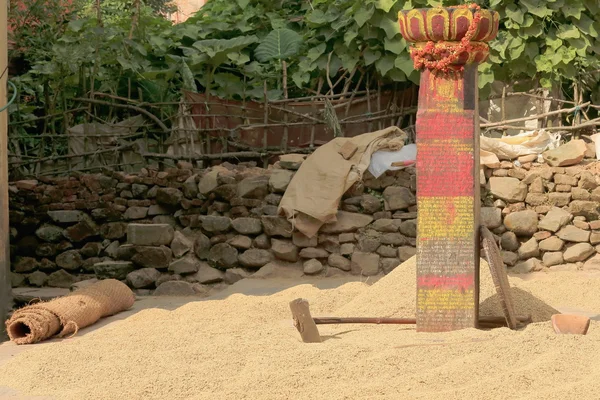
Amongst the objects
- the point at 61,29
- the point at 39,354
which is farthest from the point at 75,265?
the point at 39,354

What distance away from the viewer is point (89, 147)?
11406 mm

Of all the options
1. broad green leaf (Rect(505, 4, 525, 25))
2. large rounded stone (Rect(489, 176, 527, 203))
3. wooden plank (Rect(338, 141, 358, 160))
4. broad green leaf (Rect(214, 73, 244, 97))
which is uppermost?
broad green leaf (Rect(505, 4, 525, 25))

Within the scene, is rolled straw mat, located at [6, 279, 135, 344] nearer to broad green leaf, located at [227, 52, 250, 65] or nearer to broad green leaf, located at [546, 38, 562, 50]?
broad green leaf, located at [227, 52, 250, 65]

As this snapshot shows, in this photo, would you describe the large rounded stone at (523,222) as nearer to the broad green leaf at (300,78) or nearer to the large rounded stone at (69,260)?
the broad green leaf at (300,78)

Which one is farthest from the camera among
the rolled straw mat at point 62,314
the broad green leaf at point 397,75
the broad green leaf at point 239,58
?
the broad green leaf at point 239,58

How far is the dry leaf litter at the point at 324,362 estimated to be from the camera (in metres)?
5.06

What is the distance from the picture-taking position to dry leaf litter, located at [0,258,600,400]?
5.06 meters

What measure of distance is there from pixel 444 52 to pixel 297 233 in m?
3.96

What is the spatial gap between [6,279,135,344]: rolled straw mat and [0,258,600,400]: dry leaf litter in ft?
0.93

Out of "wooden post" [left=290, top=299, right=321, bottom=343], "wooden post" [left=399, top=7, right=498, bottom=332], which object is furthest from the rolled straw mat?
"wooden post" [left=399, top=7, right=498, bottom=332]

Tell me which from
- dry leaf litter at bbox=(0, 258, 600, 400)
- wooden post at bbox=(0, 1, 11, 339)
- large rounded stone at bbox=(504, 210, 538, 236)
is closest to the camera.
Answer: dry leaf litter at bbox=(0, 258, 600, 400)

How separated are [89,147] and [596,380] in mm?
7655

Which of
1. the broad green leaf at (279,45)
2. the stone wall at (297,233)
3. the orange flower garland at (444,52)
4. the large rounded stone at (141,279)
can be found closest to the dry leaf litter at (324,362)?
the orange flower garland at (444,52)

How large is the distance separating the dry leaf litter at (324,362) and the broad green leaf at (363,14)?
425 centimetres
